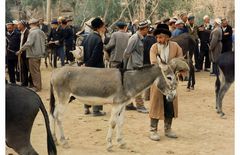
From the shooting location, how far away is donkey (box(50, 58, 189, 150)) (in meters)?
6.65

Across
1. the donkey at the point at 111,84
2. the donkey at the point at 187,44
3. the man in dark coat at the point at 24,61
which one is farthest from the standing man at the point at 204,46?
the donkey at the point at 111,84

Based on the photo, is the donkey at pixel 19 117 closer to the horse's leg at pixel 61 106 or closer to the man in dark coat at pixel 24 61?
the horse's leg at pixel 61 106

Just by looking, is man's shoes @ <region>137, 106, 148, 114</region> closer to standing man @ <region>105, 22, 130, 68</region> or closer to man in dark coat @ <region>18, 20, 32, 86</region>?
standing man @ <region>105, 22, 130, 68</region>

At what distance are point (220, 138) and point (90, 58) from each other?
317 centimetres

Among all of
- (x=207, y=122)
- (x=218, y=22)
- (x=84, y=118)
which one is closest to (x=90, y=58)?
(x=84, y=118)

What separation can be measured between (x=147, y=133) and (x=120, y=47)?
8.34 feet

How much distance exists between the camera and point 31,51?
1143 cm

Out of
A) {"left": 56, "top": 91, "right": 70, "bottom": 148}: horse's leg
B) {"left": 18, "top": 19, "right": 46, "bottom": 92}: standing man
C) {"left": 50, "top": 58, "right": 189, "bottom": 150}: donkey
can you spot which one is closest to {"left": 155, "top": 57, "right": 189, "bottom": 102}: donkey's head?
{"left": 50, "top": 58, "right": 189, "bottom": 150}: donkey

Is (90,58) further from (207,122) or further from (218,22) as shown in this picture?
(218,22)

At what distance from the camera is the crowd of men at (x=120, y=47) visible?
7.37 meters

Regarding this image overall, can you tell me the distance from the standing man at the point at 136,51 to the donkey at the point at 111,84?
2.30m

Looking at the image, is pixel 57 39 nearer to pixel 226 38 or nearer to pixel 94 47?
pixel 226 38

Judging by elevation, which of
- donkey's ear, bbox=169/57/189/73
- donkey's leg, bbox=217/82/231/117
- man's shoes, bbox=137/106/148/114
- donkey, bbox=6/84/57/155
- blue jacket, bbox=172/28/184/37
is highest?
blue jacket, bbox=172/28/184/37

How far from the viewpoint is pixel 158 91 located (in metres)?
7.35
